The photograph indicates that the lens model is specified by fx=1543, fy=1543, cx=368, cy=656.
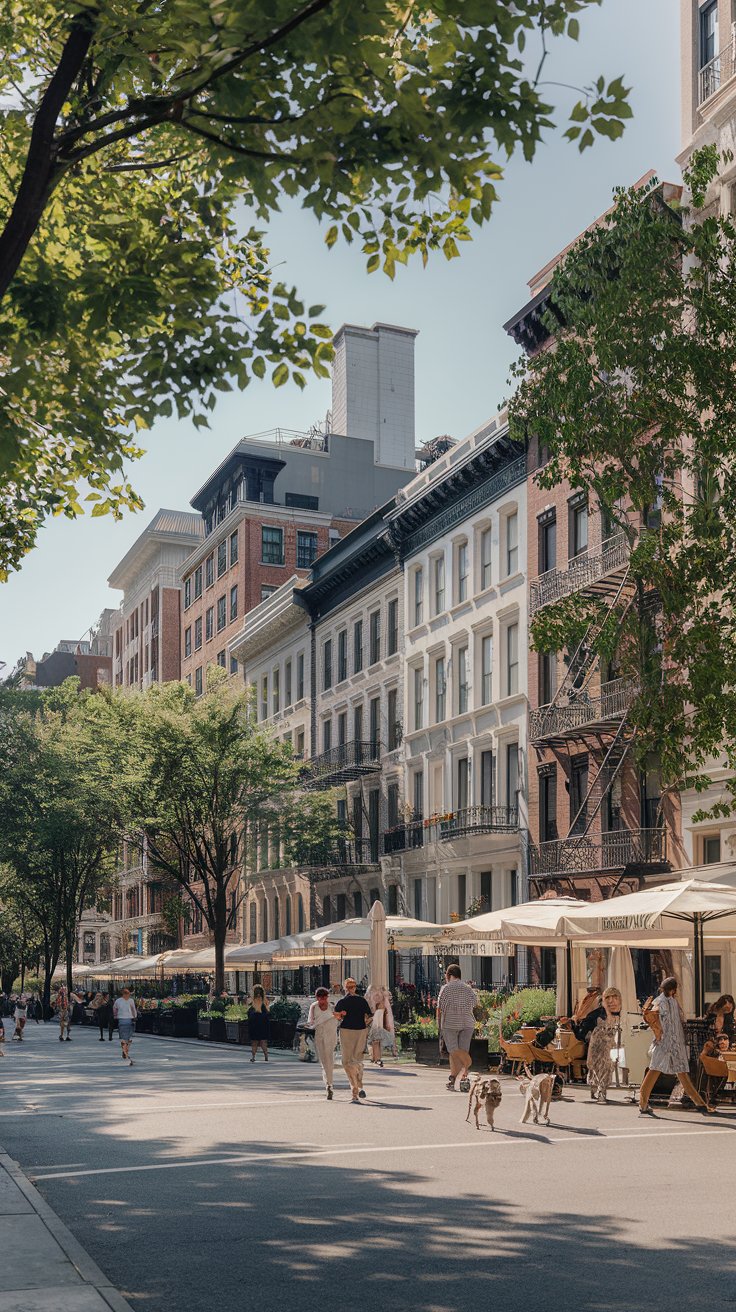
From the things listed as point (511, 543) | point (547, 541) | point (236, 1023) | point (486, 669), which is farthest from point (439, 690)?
point (236, 1023)

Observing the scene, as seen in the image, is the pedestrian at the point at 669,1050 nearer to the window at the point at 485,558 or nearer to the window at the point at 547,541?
the window at the point at 547,541

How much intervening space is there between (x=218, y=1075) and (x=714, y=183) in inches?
788

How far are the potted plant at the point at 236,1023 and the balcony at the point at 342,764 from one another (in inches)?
403

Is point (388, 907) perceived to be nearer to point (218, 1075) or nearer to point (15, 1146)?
point (218, 1075)

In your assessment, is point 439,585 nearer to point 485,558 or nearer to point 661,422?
point 485,558

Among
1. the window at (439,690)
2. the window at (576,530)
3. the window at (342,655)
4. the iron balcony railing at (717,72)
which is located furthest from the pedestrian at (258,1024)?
the window at (342,655)

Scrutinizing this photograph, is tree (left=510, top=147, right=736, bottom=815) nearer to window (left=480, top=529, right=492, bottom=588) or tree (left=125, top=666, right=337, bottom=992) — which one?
window (left=480, top=529, right=492, bottom=588)

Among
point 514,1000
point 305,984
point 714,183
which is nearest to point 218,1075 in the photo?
point 514,1000

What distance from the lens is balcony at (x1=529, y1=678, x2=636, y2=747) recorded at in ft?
116

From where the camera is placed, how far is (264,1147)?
1582 cm

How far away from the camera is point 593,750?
37.4m

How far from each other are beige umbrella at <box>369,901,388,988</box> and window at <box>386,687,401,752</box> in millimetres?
20608

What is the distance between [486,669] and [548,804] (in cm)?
590

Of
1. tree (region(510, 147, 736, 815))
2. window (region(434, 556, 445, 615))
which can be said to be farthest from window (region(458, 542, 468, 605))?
tree (region(510, 147, 736, 815))
